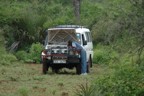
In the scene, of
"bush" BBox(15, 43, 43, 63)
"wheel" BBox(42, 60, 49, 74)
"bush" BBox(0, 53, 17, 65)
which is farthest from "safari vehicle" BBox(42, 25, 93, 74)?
"bush" BBox(15, 43, 43, 63)

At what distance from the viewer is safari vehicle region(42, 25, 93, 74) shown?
20.8 m

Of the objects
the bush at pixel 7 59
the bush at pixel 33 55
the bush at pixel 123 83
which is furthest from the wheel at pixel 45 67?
the bush at pixel 123 83

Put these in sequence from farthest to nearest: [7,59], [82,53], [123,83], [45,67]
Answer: [7,59], [45,67], [82,53], [123,83]

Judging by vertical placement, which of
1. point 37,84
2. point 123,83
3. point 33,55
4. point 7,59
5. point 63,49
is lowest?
point 37,84

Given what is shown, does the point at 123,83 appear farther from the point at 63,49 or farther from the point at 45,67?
the point at 45,67

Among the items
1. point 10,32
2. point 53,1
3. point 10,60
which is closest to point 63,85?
point 10,60

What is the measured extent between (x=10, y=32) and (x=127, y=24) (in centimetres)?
2009

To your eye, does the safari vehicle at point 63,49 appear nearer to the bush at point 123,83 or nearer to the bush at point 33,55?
the bush at point 33,55

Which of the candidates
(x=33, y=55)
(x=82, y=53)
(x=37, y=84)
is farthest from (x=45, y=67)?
(x=33, y=55)

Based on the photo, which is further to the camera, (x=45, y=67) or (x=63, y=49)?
(x=45, y=67)

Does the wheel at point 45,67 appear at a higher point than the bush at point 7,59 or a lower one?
lower

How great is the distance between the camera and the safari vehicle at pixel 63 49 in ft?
68.2

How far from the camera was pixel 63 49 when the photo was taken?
20.8m

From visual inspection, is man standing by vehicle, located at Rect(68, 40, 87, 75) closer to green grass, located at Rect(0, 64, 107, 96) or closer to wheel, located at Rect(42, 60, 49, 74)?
green grass, located at Rect(0, 64, 107, 96)
